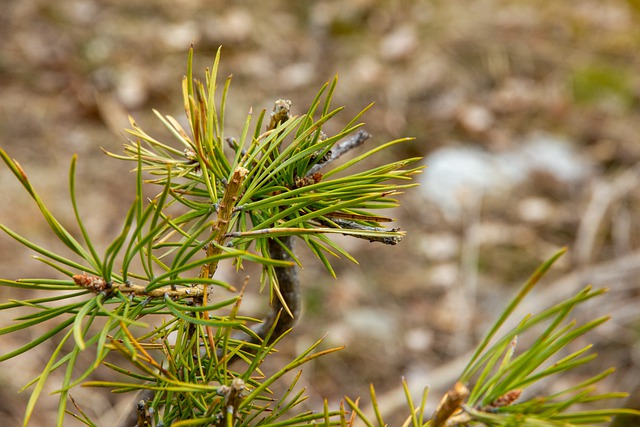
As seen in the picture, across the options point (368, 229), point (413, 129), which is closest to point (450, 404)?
point (368, 229)

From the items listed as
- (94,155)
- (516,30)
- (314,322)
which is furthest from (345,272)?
(516,30)

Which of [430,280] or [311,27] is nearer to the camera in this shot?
[430,280]

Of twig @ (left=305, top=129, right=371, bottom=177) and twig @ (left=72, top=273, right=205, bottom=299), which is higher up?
twig @ (left=305, top=129, right=371, bottom=177)

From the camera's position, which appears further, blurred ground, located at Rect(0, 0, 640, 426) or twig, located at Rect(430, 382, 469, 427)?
blurred ground, located at Rect(0, 0, 640, 426)

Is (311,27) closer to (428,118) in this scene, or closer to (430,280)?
(428,118)

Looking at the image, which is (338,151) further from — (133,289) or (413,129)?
(413,129)

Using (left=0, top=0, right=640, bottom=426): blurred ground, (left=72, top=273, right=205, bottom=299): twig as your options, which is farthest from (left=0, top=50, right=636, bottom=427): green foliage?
(left=0, top=0, right=640, bottom=426): blurred ground

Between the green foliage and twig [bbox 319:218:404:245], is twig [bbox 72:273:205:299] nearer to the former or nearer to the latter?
the green foliage

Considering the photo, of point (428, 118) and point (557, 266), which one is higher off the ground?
point (428, 118)

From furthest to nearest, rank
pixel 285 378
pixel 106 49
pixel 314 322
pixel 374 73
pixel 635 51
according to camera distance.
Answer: pixel 635 51
pixel 374 73
pixel 106 49
pixel 314 322
pixel 285 378
